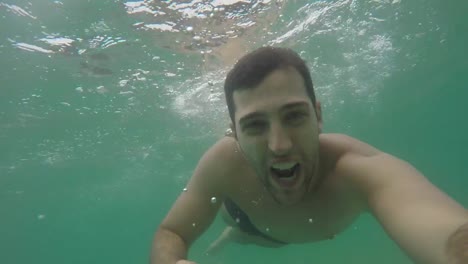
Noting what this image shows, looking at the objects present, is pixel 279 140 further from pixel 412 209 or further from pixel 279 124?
pixel 412 209

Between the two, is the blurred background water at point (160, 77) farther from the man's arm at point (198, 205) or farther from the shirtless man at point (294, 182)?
the shirtless man at point (294, 182)

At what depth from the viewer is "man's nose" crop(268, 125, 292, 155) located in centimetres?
314

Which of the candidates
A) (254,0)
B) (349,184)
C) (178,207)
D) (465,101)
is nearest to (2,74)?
(254,0)

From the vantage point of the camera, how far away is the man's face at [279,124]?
3.16 m

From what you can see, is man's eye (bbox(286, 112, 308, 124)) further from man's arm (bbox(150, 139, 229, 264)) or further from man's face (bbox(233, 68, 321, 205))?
man's arm (bbox(150, 139, 229, 264))

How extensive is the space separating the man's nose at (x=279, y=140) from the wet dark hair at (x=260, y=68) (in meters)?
0.41

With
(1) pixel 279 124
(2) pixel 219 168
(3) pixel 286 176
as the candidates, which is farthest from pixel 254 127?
(2) pixel 219 168

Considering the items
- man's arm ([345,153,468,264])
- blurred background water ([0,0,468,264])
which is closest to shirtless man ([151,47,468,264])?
man's arm ([345,153,468,264])

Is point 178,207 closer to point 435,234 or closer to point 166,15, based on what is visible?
point 435,234

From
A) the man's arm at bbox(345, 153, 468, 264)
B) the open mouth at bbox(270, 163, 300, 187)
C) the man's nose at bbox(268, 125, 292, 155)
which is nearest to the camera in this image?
the man's arm at bbox(345, 153, 468, 264)

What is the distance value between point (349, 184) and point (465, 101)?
48.5 meters

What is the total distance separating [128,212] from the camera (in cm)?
5372

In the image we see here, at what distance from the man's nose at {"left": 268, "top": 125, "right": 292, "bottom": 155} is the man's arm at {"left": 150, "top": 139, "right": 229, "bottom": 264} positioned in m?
1.04

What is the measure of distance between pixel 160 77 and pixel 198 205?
44.6 feet
